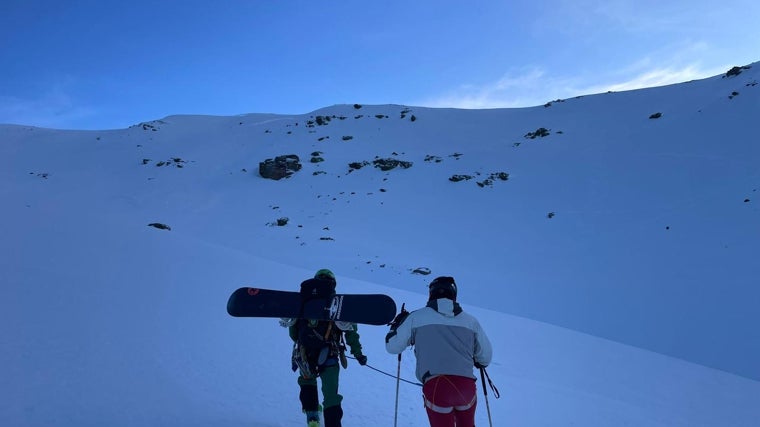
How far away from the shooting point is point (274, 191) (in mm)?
35156

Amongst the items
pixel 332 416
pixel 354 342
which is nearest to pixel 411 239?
pixel 354 342

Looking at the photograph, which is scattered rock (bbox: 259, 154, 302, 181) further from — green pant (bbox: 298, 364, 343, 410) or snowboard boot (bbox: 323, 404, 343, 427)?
snowboard boot (bbox: 323, 404, 343, 427)

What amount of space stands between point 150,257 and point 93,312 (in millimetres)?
3492

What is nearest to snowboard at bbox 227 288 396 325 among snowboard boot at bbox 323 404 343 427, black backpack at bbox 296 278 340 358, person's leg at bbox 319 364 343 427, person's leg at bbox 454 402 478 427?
black backpack at bbox 296 278 340 358

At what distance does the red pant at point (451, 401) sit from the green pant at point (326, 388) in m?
1.11

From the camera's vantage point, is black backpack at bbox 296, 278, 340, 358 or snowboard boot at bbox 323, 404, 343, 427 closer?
snowboard boot at bbox 323, 404, 343, 427

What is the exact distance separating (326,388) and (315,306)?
80 centimetres

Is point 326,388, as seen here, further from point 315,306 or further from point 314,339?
point 315,306

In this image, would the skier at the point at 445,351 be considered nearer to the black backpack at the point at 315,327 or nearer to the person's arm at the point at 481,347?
the person's arm at the point at 481,347

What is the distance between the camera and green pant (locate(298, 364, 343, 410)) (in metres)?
4.13

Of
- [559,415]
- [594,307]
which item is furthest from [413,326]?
[594,307]

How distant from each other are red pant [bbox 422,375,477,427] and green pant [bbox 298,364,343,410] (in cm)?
111

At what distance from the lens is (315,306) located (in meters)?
4.25

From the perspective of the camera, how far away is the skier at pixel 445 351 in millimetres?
3385
